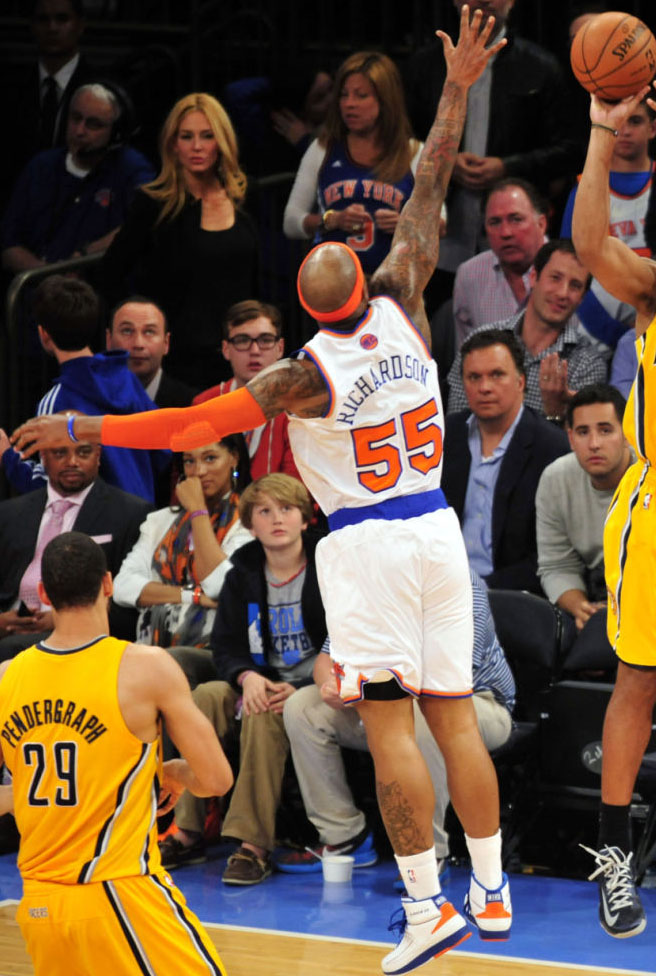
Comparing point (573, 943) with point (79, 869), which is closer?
point (79, 869)

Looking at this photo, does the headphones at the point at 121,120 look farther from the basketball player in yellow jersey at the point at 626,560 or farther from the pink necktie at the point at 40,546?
the basketball player in yellow jersey at the point at 626,560

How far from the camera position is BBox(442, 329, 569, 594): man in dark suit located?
291 inches

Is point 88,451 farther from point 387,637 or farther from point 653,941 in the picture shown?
point 653,941

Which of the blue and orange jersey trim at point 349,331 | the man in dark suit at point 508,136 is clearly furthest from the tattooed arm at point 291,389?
the man in dark suit at point 508,136

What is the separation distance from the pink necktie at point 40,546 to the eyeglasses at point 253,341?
1.21 m

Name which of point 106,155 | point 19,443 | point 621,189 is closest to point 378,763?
point 19,443

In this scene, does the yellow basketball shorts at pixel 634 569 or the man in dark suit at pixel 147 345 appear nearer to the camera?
the yellow basketball shorts at pixel 634 569

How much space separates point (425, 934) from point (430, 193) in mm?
2512

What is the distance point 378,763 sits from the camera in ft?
16.5

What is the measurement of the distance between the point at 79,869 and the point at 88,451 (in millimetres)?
3727

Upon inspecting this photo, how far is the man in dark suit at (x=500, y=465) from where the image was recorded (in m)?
7.39

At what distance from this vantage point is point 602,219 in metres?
4.66

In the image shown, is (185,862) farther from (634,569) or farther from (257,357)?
(634,569)

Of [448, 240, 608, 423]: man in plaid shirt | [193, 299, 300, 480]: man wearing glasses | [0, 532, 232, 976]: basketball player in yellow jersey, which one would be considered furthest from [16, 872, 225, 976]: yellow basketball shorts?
[448, 240, 608, 423]: man in plaid shirt
